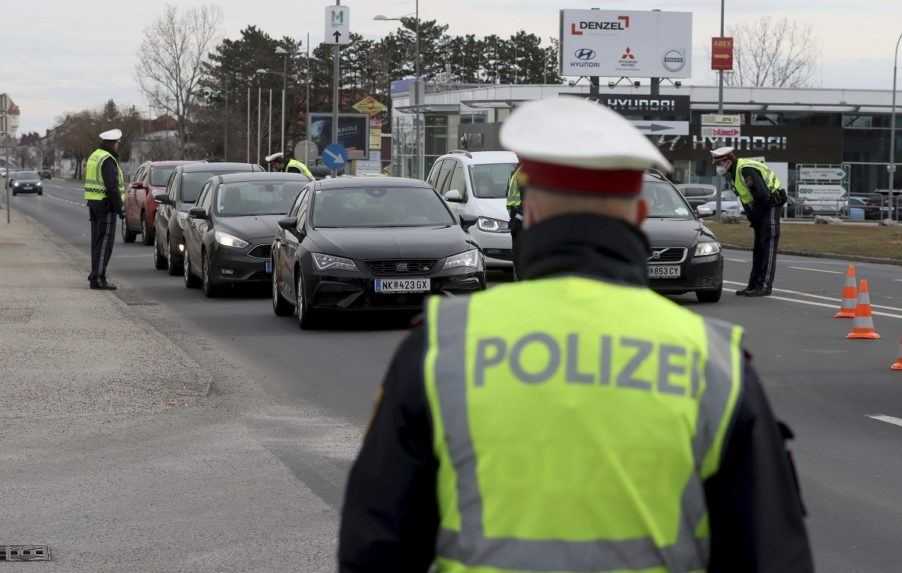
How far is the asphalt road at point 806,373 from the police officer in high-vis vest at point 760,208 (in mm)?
321

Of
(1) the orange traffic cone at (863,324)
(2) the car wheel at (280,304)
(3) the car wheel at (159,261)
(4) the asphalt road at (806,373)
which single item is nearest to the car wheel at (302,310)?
(4) the asphalt road at (806,373)

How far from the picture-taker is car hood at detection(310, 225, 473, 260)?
1602cm

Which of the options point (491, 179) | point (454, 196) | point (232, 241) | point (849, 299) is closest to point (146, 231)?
point (491, 179)

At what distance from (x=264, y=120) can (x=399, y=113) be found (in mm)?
28233

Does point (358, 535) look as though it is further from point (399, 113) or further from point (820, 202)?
point (399, 113)

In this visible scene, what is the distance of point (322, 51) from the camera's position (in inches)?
5418

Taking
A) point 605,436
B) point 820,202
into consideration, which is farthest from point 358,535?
point 820,202

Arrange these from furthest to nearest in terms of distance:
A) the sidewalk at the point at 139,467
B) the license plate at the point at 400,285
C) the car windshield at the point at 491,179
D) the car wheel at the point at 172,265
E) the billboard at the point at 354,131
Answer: the billboard at the point at 354,131, the car wheel at the point at 172,265, the car windshield at the point at 491,179, the license plate at the point at 400,285, the sidewalk at the point at 139,467

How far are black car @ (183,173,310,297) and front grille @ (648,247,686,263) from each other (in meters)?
4.42

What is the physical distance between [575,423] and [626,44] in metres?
77.6

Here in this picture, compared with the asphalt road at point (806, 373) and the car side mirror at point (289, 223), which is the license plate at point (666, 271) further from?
the car side mirror at point (289, 223)

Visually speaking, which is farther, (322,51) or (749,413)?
(322,51)

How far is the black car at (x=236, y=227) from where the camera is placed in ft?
64.1

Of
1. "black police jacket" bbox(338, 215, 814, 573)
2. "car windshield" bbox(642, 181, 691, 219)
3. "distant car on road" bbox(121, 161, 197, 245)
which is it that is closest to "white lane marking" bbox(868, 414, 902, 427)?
"black police jacket" bbox(338, 215, 814, 573)
